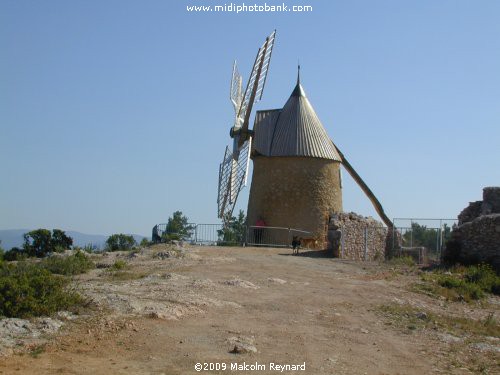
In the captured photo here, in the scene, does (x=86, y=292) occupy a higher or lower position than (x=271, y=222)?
lower

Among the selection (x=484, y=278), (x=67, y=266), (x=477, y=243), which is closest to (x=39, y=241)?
(x=67, y=266)

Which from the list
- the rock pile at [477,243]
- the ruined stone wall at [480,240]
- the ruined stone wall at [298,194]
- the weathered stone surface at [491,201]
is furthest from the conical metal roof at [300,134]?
the ruined stone wall at [480,240]

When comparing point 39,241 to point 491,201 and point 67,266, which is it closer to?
point 67,266

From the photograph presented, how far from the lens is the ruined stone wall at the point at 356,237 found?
73.6 ft

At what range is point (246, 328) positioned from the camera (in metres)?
9.77

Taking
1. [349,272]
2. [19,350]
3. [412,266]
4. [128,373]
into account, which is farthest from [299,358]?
[412,266]

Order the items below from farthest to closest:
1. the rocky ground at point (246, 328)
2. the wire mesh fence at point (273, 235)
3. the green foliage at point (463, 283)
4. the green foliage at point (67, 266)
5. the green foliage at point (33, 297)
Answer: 1. the wire mesh fence at point (273, 235)
2. the green foliage at point (463, 283)
3. the green foliage at point (67, 266)
4. the green foliage at point (33, 297)
5. the rocky ground at point (246, 328)

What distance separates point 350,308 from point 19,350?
652 cm

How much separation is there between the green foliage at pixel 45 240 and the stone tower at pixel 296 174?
8441 mm

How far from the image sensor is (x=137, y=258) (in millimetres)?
18312

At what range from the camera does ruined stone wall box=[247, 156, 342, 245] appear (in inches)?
1088

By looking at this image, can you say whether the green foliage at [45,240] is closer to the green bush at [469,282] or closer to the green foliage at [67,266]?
the green foliage at [67,266]

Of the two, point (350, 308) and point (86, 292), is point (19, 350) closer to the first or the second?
point (86, 292)

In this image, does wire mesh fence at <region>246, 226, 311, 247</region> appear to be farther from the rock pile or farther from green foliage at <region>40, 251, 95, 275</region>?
green foliage at <region>40, 251, 95, 275</region>
